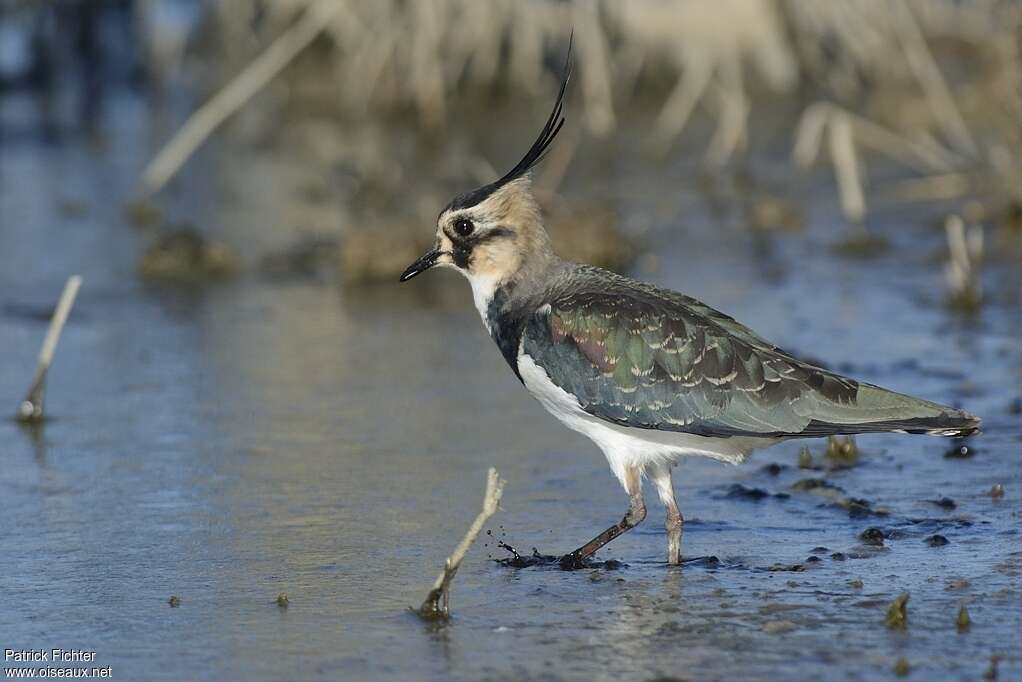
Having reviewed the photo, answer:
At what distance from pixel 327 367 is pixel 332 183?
17.0ft

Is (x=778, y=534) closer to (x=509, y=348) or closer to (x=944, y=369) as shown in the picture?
(x=509, y=348)

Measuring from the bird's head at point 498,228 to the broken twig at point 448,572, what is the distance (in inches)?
55.5

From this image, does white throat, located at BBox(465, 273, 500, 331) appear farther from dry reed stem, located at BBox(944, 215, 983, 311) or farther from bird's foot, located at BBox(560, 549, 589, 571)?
dry reed stem, located at BBox(944, 215, 983, 311)

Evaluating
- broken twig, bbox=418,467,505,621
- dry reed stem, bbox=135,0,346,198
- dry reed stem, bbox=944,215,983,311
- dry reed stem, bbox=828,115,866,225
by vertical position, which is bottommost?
broken twig, bbox=418,467,505,621

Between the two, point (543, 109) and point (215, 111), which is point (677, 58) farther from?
point (215, 111)

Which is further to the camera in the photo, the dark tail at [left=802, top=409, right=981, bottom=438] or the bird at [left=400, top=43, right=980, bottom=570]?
the bird at [left=400, top=43, right=980, bottom=570]

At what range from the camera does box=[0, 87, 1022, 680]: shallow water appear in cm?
515

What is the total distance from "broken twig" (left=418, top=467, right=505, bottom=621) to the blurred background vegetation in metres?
5.39

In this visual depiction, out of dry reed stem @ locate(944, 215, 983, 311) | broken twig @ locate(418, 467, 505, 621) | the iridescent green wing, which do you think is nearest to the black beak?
the iridescent green wing

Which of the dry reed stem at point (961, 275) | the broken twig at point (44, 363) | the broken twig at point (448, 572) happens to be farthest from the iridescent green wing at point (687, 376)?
the dry reed stem at point (961, 275)

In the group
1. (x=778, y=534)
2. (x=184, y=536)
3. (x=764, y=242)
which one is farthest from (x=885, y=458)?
(x=764, y=242)

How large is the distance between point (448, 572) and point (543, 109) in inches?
458

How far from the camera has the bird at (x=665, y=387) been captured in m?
5.95

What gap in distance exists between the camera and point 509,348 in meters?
6.40
